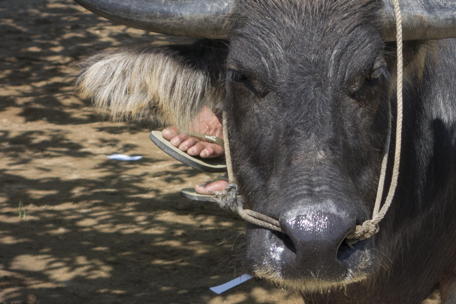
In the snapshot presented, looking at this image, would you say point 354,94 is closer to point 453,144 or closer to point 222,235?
point 453,144

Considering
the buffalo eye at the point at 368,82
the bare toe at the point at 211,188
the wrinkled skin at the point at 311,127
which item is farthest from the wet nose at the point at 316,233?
the bare toe at the point at 211,188

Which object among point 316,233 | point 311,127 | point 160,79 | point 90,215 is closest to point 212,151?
point 160,79

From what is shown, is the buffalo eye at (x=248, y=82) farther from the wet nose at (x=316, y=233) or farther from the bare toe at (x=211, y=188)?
the bare toe at (x=211, y=188)

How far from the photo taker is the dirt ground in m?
4.72

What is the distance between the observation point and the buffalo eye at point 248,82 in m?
2.79

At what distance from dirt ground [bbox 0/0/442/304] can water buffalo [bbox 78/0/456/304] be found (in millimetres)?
447

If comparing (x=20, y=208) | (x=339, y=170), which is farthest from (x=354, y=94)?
(x=20, y=208)

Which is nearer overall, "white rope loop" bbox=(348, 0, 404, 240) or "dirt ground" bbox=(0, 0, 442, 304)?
"white rope loop" bbox=(348, 0, 404, 240)

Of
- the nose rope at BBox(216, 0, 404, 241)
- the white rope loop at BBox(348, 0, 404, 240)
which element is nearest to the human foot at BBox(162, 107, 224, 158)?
the nose rope at BBox(216, 0, 404, 241)

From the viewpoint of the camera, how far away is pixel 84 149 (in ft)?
23.0

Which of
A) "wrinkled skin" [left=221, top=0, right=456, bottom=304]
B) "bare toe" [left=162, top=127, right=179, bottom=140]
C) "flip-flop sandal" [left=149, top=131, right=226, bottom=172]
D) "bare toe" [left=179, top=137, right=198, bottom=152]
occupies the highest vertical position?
"wrinkled skin" [left=221, top=0, right=456, bottom=304]

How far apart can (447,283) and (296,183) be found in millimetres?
1551

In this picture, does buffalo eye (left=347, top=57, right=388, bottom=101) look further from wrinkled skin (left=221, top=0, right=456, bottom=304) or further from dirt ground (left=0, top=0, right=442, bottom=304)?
dirt ground (left=0, top=0, right=442, bottom=304)

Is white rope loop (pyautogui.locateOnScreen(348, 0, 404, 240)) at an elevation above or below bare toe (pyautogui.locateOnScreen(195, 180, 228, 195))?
above
